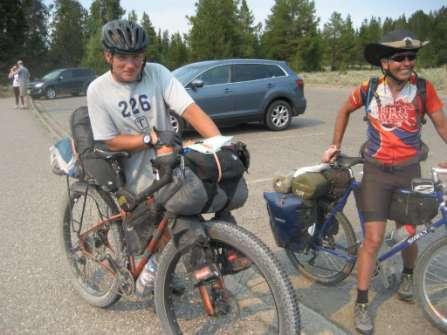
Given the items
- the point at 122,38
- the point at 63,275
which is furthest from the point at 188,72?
the point at 122,38

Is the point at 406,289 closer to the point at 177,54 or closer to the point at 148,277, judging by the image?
the point at 148,277

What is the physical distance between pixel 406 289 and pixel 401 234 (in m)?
0.45

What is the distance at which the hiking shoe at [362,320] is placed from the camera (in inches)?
122

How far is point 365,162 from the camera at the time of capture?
3.35 metres

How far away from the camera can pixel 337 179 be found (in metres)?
3.48

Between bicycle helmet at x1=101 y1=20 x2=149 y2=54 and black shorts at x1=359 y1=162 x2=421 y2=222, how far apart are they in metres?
1.68

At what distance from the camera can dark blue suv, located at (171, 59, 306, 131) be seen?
10758 mm

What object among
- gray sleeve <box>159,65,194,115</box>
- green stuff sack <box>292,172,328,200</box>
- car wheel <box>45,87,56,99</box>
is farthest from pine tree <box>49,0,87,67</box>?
gray sleeve <box>159,65,194,115</box>

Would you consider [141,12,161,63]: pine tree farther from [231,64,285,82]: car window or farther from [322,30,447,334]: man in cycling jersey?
[322,30,447,334]: man in cycling jersey

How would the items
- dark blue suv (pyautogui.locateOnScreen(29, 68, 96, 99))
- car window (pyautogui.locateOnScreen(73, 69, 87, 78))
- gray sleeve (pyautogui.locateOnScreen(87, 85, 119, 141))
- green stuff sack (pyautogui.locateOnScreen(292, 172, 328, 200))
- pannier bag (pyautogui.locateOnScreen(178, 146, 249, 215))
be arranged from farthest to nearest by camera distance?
car window (pyautogui.locateOnScreen(73, 69, 87, 78)) → dark blue suv (pyautogui.locateOnScreen(29, 68, 96, 99)) → green stuff sack (pyautogui.locateOnScreen(292, 172, 328, 200)) → gray sleeve (pyautogui.locateOnScreen(87, 85, 119, 141)) → pannier bag (pyautogui.locateOnScreen(178, 146, 249, 215))

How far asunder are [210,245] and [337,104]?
1626cm

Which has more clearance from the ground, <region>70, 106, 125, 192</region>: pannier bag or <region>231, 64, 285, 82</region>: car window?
<region>231, 64, 285, 82</region>: car window

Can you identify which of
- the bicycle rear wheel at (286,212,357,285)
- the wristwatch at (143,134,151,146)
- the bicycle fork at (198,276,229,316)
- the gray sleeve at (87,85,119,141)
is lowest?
the bicycle rear wheel at (286,212,357,285)

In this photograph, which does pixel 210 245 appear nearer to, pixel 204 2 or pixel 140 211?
pixel 140 211
